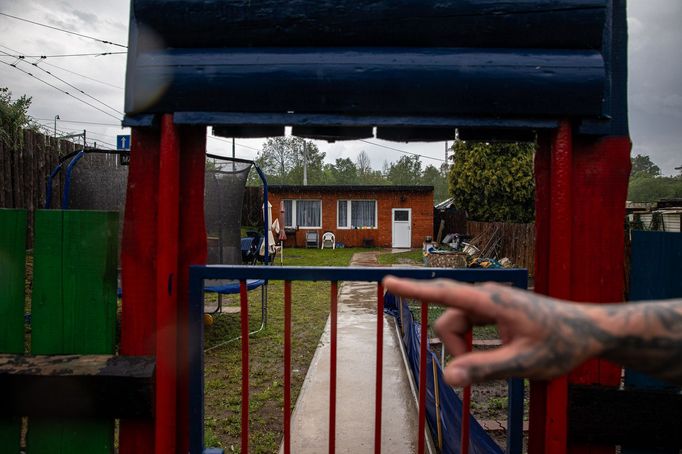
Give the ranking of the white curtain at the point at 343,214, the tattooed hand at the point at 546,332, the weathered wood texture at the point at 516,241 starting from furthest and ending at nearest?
the white curtain at the point at 343,214 < the weathered wood texture at the point at 516,241 < the tattooed hand at the point at 546,332

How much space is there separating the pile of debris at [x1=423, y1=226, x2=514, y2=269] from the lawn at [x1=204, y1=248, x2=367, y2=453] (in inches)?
181

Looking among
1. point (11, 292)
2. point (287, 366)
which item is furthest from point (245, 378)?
point (11, 292)

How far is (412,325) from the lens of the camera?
448 cm

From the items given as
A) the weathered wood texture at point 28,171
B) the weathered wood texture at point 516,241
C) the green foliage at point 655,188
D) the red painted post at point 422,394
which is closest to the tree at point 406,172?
the green foliage at point 655,188

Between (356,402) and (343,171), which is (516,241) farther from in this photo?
(343,171)

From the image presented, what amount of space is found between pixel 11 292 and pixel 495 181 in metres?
18.7

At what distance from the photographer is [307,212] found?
23.3 m

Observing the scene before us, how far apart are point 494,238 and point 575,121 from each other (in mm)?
13930

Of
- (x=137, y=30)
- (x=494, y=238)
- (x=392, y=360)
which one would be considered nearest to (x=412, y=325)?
(x=392, y=360)

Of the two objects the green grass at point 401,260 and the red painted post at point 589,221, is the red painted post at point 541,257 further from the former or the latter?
the green grass at point 401,260

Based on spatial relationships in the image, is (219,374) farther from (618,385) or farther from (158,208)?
(618,385)

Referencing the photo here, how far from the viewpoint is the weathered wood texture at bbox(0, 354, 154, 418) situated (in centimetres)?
183

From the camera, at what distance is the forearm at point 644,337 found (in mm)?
844

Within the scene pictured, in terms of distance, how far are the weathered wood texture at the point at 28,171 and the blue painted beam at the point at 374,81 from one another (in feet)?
28.5
